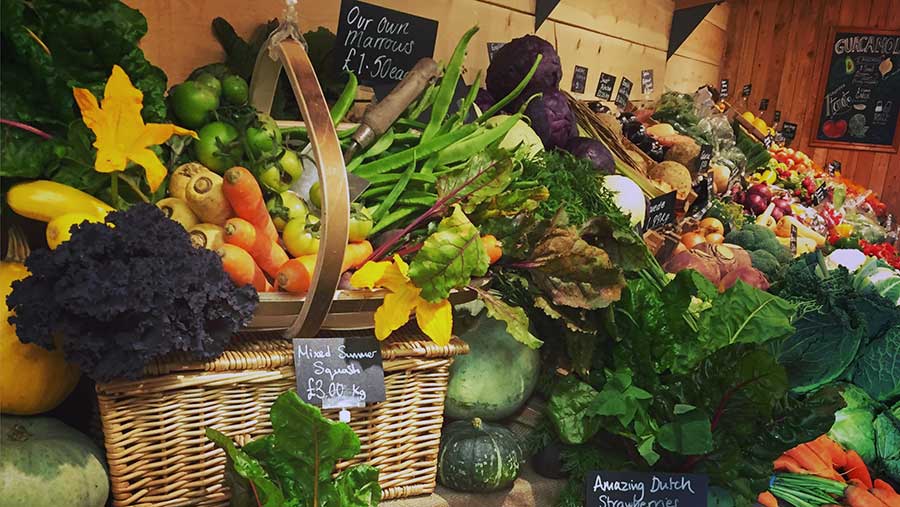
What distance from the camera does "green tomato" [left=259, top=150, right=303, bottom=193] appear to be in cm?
113

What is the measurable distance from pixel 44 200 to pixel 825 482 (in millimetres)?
1720

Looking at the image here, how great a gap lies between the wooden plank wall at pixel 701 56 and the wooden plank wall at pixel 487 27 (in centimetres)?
25

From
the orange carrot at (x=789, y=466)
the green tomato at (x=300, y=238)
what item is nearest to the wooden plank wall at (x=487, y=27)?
the green tomato at (x=300, y=238)

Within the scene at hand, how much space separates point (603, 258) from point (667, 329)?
24 cm

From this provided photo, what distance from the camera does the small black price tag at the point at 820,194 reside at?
3646 mm

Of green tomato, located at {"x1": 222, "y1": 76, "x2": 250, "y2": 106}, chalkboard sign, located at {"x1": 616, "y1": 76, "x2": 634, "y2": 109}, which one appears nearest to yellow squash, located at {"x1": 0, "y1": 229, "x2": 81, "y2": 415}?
green tomato, located at {"x1": 222, "y1": 76, "x2": 250, "y2": 106}

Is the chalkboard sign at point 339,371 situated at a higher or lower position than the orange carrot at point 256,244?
lower

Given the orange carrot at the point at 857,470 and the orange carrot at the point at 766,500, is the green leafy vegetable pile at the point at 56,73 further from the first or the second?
the orange carrot at the point at 857,470

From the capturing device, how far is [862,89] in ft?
15.3

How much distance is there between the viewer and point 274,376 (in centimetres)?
103

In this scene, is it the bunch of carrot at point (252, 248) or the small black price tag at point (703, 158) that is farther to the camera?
the small black price tag at point (703, 158)

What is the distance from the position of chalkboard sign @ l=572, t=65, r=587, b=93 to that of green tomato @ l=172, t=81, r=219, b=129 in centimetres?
182

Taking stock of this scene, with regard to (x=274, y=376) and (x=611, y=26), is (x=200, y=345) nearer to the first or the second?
(x=274, y=376)

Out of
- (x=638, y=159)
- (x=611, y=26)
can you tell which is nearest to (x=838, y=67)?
(x=611, y=26)
